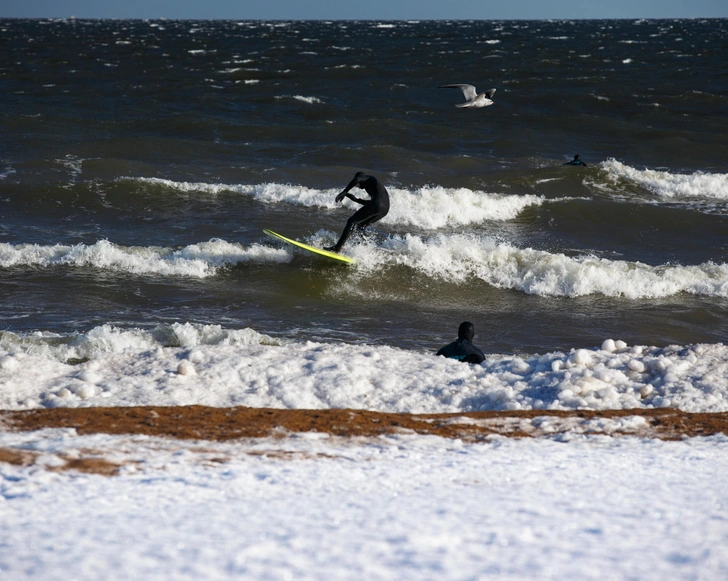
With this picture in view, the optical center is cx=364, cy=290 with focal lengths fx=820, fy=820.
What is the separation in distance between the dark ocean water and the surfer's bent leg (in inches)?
17.7

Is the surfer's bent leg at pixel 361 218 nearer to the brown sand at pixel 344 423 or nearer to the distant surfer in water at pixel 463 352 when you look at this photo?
the distant surfer in water at pixel 463 352

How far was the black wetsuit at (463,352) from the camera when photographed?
8.15 meters

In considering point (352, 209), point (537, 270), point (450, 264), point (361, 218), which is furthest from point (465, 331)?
point (352, 209)

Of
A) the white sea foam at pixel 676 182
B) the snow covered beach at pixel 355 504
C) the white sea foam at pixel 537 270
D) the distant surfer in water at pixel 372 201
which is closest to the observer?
the snow covered beach at pixel 355 504

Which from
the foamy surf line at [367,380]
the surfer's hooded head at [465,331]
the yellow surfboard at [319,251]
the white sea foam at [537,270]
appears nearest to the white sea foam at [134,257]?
the yellow surfboard at [319,251]

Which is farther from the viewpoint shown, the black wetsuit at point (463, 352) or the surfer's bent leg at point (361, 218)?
the surfer's bent leg at point (361, 218)

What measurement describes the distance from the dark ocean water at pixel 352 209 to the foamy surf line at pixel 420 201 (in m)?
0.06

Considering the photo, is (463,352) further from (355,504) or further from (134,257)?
(134,257)

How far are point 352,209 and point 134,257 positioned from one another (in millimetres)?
6265

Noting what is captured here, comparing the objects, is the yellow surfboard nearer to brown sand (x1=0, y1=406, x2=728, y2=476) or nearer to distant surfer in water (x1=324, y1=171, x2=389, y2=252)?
distant surfer in water (x1=324, y1=171, x2=389, y2=252)

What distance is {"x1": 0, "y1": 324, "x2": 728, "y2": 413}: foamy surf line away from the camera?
6812mm

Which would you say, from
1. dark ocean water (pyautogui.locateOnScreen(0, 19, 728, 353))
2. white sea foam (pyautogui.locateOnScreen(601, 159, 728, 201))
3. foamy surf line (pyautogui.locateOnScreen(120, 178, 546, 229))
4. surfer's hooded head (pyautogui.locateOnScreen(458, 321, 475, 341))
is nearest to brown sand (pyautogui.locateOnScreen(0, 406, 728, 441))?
surfer's hooded head (pyautogui.locateOnScreen(458, 321, 475, 341))

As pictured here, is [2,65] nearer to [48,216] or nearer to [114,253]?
[48,216]

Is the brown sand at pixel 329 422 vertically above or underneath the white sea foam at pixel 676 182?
underneath
